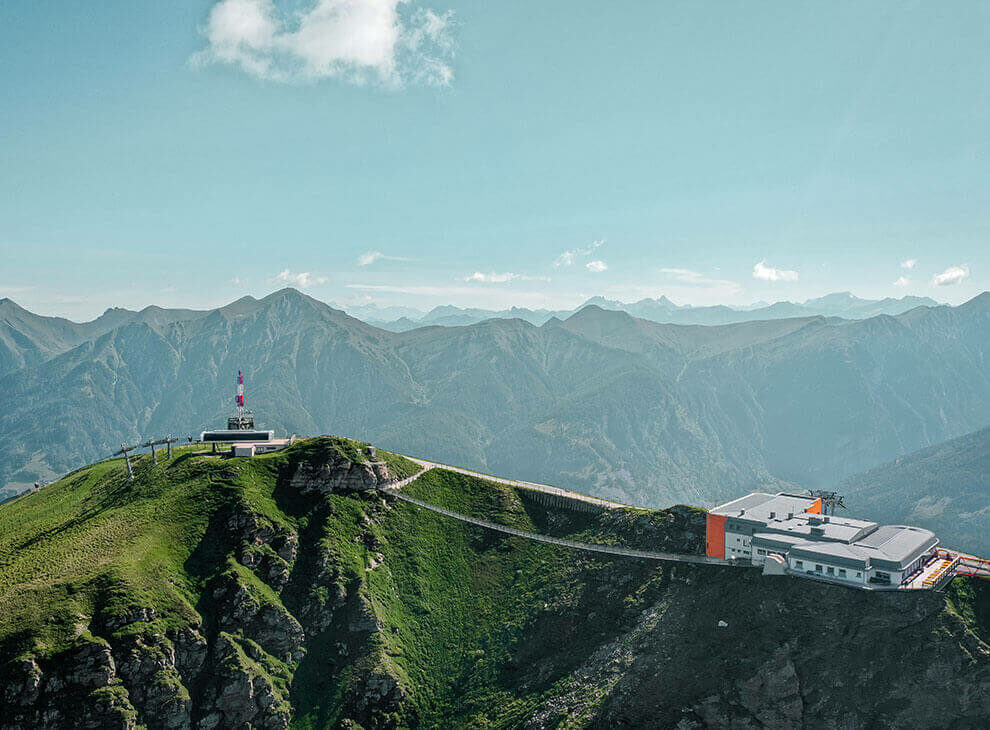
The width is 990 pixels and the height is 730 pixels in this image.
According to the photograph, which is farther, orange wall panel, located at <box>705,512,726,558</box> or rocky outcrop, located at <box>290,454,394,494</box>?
rocky outcrop, located at <box>290,454,394,494</box>

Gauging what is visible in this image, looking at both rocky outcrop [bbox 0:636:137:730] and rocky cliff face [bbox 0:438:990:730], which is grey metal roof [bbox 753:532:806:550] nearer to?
rocky cliff face [bbox 0:438:990:730]

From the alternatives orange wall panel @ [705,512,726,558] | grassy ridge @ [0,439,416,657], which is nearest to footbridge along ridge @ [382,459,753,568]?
orange wall panel @ [705,512,726,558]

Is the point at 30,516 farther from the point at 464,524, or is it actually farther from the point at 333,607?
the point at 464,524

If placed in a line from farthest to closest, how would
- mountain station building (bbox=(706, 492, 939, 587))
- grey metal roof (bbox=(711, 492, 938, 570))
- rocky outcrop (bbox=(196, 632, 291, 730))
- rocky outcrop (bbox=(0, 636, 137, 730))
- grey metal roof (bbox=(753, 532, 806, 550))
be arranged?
1. grey metal roof (bbox=(753, 532, 806, 550))
2. grey metal roof (bbox=(711, 492, 938, 570))
3. mountain station building (bbox=(706, 492, 939, 587))
4. rocky outcrop (bbox=(196, 632, 291, 730))
5. rocky outcrop (bbox=(0, 636, 137, 730))

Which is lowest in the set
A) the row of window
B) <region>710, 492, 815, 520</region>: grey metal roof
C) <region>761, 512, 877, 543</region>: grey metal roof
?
the row of window

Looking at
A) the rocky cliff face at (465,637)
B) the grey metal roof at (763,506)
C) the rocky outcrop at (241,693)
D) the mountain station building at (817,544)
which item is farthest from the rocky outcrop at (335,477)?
the grey metal roof at (763,506)

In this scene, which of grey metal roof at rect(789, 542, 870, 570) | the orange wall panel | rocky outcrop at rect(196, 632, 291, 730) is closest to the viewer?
rocky outcrop at rect(196, 632, 291, 730)

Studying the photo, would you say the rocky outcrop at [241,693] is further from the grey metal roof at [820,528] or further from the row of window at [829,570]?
the grey metal roof at [820,528]
